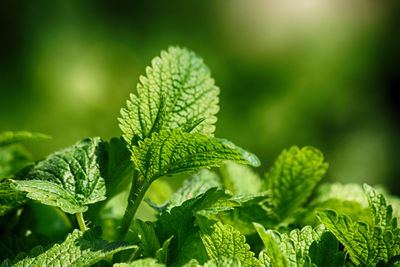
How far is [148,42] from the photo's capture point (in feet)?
14.3

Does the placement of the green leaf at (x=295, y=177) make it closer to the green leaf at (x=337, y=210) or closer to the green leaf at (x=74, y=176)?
the green leaf at (x=337, y=210)

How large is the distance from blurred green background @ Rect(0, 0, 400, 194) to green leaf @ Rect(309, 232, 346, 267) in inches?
114

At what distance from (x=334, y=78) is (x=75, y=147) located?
380cm

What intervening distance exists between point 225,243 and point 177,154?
148 mm

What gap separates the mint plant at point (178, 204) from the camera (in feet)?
2.50

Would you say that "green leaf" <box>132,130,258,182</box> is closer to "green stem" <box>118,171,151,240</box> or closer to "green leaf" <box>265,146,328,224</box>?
"green stem" <box>118,171,151,240</box>

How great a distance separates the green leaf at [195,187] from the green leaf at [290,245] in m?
0.22

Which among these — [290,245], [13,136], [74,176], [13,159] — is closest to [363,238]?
[290,245]

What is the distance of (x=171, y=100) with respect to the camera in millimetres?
916

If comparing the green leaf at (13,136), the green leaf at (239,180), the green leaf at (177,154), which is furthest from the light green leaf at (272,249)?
the green leaf at (13,136)

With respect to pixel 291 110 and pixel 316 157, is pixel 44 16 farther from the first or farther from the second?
pixel 316 157

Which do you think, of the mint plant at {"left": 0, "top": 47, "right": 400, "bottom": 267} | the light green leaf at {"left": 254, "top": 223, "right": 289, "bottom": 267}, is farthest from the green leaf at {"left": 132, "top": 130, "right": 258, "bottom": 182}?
the light green leaf at {"left": 254, "top": 223, "right": 289, "bottom": 267}

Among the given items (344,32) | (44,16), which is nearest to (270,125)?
(344,32)

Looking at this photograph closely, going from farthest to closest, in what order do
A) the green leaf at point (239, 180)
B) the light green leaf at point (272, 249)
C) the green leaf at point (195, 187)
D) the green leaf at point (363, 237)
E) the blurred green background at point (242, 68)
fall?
the blurred green background at point (242, 68) < the green leaf at point (239, 180) < the green leaf at point (195, 187) < the green leaf at point (363, 237) < the light green leaf at point (272, 249)
